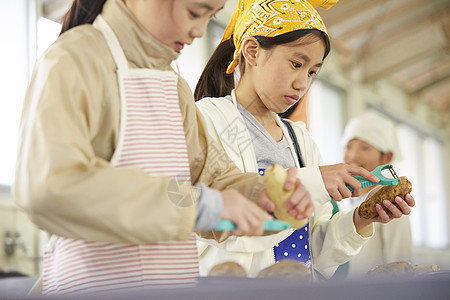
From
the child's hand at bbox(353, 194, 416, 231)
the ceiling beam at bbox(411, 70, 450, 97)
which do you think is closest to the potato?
the child's hand at bbox(353, 194, 416, 231)

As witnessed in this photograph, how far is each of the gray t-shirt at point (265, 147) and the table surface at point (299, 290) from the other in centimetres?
46

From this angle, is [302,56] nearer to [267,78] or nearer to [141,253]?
[267,78]

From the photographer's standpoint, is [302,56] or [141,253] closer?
[141,253]

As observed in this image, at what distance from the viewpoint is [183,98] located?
0.74 m

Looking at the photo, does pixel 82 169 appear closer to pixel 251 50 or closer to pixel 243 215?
pixel 243 215

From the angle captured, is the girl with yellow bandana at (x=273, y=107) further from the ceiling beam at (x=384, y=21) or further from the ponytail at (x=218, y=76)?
the ceiling beam at (x=384, y=21)

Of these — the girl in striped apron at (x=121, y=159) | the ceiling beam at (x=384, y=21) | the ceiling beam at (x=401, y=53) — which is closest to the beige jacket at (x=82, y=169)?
the girl in striped apron at (x=121, y=159)

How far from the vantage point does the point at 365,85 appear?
5.18 meters

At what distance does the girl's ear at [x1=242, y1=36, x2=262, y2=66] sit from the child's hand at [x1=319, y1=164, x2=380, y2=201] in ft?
0.96

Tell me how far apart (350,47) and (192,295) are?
4481 millimetres

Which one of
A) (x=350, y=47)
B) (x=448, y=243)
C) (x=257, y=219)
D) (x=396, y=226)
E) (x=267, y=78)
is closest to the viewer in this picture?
(x=257, y=219)

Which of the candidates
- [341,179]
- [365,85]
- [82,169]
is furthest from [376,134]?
[365,85]

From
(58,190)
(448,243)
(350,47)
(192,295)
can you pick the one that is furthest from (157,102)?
(448,243)

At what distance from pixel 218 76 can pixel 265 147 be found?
19 centimetres
